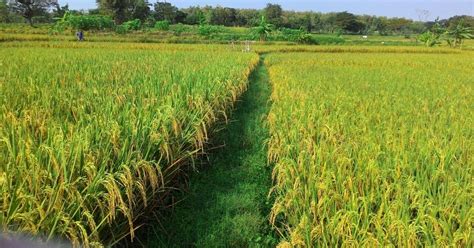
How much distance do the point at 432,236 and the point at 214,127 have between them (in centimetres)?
430

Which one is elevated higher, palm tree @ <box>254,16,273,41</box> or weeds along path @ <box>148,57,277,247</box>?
palm tree @ <box>254,16,273,41</box>

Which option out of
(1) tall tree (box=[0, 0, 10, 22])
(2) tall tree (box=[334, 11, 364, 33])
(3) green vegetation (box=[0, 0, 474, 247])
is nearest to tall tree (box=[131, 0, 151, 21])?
(1) tall tree (box=[0, 0, 10, 22])

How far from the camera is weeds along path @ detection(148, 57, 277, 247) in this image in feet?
11.4

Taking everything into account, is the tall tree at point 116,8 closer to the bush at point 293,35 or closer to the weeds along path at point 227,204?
the bush at point 293,35

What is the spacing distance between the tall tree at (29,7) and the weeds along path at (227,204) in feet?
168

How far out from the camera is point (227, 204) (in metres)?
4.21

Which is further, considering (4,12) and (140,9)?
(140,9)

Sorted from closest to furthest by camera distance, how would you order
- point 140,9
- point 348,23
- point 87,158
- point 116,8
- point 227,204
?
point 87,158
point 227,204
point 116,8
point 140,9
point 348,23


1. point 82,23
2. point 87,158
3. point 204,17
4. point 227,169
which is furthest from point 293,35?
point 87,158

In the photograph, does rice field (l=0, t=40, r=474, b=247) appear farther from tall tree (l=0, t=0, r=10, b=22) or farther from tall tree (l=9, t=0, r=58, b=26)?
tall tree (l=9, t=0, r=58, b=26)

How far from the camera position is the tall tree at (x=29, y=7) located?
5094 cm

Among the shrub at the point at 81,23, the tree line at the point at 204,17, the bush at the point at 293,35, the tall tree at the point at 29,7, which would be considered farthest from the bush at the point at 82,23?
the bush at the point at 293,35

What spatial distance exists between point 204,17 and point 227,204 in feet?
201

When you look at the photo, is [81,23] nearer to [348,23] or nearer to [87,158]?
[87,158]
